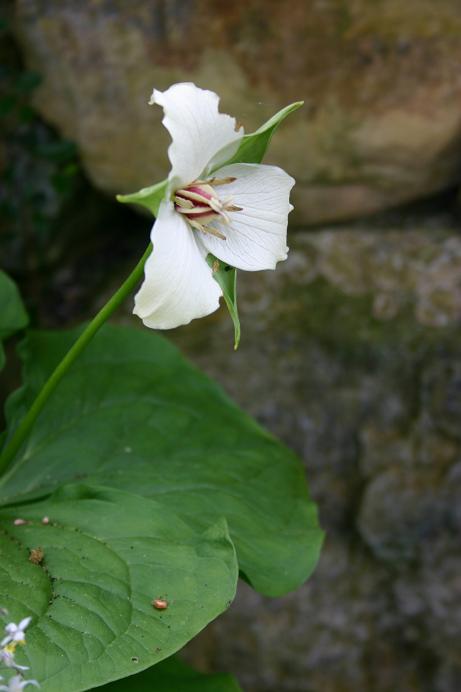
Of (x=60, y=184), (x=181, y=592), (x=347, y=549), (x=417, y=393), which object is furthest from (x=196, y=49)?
(x=181, y=592)

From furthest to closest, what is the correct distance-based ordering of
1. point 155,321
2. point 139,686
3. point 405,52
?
point 405,52 → point 139,686 → point 155,321

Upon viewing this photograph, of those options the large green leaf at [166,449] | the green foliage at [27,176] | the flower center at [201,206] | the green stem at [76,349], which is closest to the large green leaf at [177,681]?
the large green leaf at [166,449]

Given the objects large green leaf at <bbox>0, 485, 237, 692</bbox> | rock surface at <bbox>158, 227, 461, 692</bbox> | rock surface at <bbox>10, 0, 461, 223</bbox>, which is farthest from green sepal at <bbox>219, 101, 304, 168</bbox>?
rock surface at <bbox>158, 227, 461, 692</bbox>

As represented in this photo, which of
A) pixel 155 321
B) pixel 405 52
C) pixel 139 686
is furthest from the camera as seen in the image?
pixel 405 52

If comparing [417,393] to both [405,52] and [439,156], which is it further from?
[405,52]

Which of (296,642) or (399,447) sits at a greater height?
(399,447)
